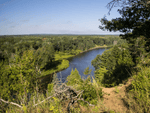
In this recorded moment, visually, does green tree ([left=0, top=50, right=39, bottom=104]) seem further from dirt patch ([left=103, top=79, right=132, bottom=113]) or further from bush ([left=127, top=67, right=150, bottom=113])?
bush ([left=127, top=67, right=150, bottom=113])

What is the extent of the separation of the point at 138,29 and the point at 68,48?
77.6 metres

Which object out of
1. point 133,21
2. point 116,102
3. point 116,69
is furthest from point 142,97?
point 116,69

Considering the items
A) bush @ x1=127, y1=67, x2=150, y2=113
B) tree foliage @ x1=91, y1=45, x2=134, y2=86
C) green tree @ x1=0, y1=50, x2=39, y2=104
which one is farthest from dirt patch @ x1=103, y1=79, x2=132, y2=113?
green tree @ x1=0, y1=50, x2=39, y2=104

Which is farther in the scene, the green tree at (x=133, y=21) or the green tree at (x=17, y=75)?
the green tree at (x=17, y=75)

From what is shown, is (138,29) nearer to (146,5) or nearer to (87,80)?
(146,5)

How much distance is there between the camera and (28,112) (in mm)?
2455

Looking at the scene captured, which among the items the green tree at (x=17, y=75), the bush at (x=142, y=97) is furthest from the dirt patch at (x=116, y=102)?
the green tree at (x=17, y=75)

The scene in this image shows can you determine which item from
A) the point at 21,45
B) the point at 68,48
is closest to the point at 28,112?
the point at 21,45

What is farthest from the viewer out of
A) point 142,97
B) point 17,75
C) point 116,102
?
point 17,75

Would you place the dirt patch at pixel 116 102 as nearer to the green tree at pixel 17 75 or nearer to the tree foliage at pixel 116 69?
the tree foliage at pixel 116 69

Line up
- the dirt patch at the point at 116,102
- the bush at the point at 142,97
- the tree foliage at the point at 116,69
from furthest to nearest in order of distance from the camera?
the tree foliage at the point at 116,69 → the dirt patch at the point at 116,102 → the bush at the point at 142,97

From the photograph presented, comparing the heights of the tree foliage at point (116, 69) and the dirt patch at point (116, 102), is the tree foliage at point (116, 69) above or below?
below

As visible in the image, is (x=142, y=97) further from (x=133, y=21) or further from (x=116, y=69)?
(x=116, y=69)

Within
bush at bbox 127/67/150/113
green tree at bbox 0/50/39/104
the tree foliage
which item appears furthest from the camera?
the tree foliage
